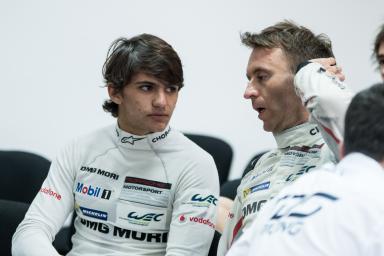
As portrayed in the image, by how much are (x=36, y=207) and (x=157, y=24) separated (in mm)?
2172

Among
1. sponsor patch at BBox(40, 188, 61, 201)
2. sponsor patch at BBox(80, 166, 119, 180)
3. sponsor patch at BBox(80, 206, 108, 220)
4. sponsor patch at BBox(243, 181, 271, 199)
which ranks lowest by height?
sponsor patch at BBox(80, 206, 108, 220)

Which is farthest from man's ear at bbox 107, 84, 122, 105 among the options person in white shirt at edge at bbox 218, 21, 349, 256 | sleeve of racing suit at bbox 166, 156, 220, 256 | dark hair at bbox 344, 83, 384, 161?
dark hair at bbox 344, 83, 384, 161

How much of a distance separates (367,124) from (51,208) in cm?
156

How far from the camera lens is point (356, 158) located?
4.83ft

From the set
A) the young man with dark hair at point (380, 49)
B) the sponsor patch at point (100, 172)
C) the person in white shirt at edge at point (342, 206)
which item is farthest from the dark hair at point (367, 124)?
the sponsor patch at point (100, 172)

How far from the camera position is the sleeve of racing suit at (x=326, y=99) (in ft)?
6.11

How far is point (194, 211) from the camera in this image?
255cm

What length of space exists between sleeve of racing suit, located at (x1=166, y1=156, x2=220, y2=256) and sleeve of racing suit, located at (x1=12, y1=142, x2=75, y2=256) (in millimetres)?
444

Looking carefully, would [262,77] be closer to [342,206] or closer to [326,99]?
[326,99]

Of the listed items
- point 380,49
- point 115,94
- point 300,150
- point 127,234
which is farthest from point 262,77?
point 127,234

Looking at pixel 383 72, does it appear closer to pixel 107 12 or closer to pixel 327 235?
pixel 327 235

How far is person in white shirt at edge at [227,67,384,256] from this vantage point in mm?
1355

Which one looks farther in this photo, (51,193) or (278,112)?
(51,193)

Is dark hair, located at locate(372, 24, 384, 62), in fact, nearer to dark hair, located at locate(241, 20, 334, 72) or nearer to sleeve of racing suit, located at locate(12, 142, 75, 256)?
dark hair, located at locate(241, 20, 334, 72)
